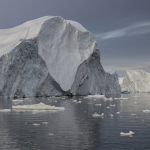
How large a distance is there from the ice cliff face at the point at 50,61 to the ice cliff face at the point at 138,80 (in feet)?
87.7

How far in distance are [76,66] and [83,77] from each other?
219cm

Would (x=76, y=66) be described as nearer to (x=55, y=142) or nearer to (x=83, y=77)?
(x=83, y=77)

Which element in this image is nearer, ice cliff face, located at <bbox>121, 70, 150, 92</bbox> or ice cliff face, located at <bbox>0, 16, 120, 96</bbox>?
ice cliff face, located at <bbox>0, 16, 120, 96</bbox>

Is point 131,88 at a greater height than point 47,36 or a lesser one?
lesser

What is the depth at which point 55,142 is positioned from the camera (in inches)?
317

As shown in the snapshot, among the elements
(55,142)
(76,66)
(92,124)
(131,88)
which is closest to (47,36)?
(76,66)

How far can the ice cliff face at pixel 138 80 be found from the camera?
72.3 metres

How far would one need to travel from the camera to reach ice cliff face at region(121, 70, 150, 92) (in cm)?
7232

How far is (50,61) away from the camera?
37906mm

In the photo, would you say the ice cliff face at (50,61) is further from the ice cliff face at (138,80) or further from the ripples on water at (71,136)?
the ice cliff face at (138,80)

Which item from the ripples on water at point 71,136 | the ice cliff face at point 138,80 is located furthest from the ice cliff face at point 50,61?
the ice cliff face at point 138,80

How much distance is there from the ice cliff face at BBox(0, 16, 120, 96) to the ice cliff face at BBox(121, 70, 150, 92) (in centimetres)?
2673

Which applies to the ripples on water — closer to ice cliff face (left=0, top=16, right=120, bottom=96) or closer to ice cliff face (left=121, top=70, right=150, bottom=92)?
ice cliff face (left=0, top=16, right=120, bottom=96)

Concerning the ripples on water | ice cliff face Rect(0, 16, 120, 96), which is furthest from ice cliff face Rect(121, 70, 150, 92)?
the ripples on water
